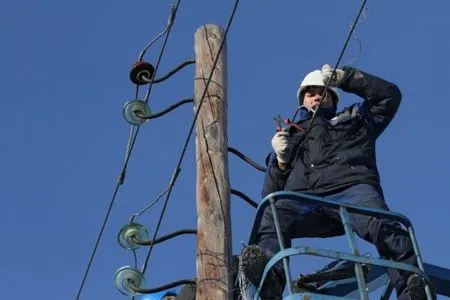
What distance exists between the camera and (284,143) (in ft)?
26.5

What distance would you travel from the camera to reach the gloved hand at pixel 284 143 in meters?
8.07

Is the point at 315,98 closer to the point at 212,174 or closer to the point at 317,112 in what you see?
the point at 317,112

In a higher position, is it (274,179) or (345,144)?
(345,144)

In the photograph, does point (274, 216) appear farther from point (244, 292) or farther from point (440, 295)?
point (440, 295)

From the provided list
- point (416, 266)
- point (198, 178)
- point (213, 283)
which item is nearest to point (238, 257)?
point (213, 283)

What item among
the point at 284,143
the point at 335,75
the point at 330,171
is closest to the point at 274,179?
the point at 284,143

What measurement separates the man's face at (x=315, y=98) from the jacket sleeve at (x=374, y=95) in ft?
1.45

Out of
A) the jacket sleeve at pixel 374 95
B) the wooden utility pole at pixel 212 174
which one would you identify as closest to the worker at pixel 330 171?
the jacket sleeve at pixel 374 95

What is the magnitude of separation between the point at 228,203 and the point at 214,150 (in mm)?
485

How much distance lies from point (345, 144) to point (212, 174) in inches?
42.3

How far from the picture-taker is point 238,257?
7.91m

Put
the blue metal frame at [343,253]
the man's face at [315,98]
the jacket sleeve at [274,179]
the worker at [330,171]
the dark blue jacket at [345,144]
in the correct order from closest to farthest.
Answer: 1. the blue metal frame at [343,253]
2. the worker at [330,171]
3. the dark blue jacket at [345,144]
4. the jacket sleeve at [274,179]
5. the man's face at [315,98]

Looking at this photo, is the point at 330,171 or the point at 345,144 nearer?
the point at 330,171

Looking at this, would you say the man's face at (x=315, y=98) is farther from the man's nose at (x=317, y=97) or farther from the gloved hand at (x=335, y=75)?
the gloved hand at (x=335, y=75)
